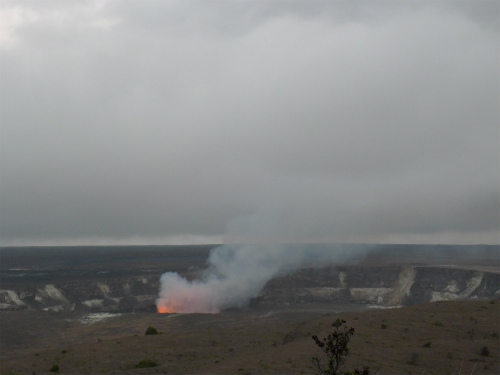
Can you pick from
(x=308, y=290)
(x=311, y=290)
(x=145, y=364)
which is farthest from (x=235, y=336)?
(x=311, y=290)

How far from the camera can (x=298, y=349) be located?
3831 centimetres

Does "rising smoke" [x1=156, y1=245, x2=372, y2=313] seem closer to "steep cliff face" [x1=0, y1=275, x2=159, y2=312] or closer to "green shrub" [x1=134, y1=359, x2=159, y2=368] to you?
"steep cliff face" [x1=0, y1=275, x2=159, y2=312]

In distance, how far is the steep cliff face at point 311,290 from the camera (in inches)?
4242

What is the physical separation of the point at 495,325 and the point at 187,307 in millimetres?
75537

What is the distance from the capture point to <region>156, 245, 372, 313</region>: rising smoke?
110125 mm

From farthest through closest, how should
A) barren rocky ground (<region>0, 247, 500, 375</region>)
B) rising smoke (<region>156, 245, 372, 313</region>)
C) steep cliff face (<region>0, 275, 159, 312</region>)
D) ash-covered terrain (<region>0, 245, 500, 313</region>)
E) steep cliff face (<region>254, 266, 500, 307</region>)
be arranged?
steep cliff face (<region>254, 266, 500, 307</region>) < rising smoke (<region>156, 245, 372, 313</region>) < ash-covered terrain (<region>0, 245, 500, 313</region>) < steep cliff face (<region>0, 275, 159, 312</region>) < barren rocky ground (<region>0, 247, 500, 375</region>)

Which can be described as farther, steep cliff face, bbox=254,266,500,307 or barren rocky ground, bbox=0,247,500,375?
steep cliff face, bbox=254,266,500,307

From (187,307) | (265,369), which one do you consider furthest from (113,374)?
(187,307)

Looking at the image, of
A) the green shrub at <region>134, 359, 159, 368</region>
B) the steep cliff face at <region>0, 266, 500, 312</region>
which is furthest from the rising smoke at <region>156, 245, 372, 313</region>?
the green shrub at <region>134, 359, 159, 368</region>

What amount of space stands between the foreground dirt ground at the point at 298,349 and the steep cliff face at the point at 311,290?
42623mm

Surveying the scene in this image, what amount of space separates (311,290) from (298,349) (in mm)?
87345

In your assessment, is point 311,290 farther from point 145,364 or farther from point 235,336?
point 145,364

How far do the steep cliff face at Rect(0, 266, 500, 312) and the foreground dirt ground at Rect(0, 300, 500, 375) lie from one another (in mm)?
42623

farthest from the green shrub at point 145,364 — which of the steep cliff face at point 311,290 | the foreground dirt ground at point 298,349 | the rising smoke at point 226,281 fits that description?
the steep cliff face at point 311,290
